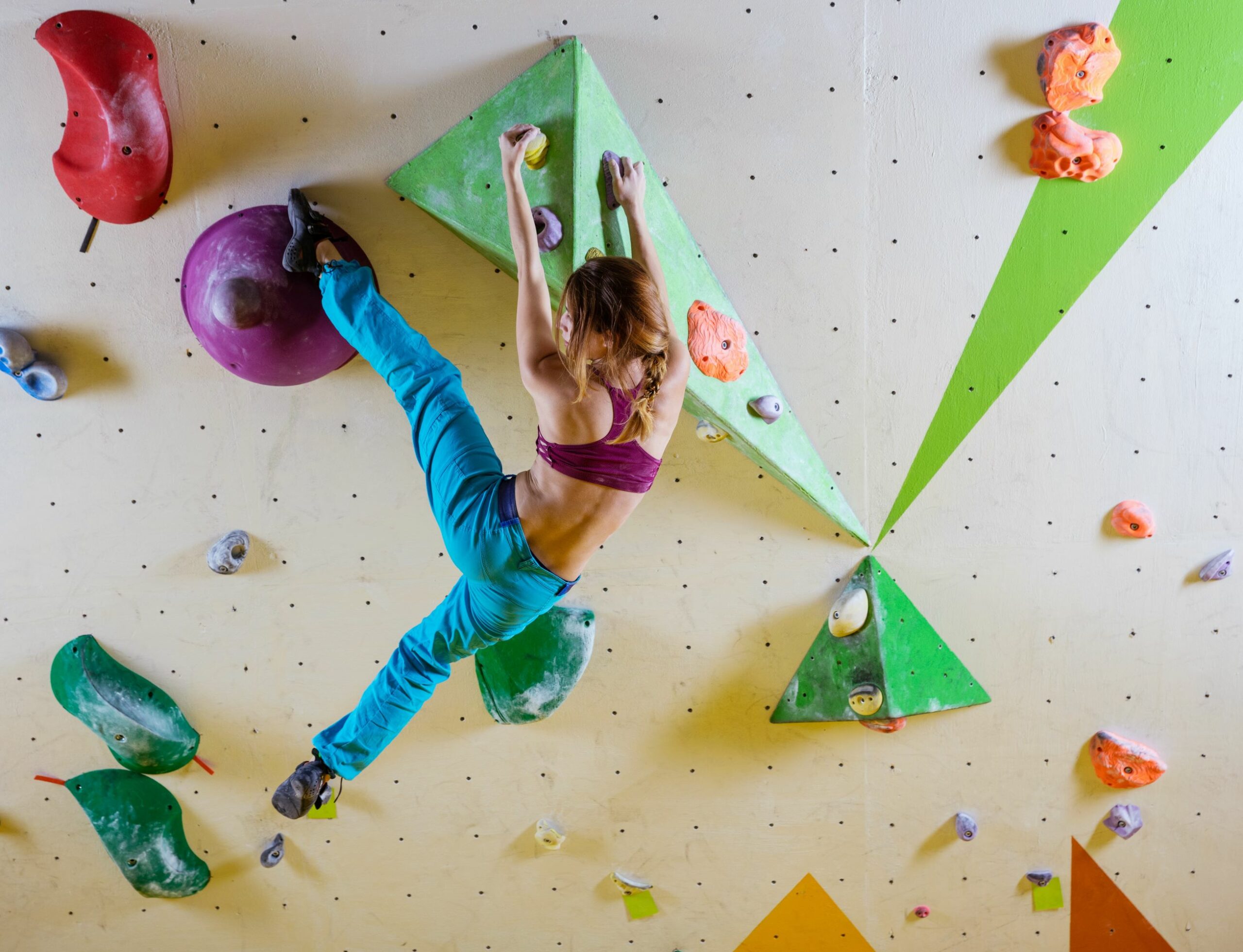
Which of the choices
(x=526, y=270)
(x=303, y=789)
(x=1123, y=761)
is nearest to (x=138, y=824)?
(x=303, y=789)

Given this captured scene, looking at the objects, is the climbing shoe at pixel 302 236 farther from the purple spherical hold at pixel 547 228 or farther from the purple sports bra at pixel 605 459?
the purple sports bra at pixel 605 459

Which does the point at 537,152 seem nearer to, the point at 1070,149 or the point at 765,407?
the point at 765,407

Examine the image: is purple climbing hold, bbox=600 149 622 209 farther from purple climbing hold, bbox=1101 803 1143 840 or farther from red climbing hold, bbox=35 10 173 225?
purple climbing hold, bbox=1101 803 1143 840

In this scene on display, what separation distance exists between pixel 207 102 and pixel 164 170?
0.19 metres

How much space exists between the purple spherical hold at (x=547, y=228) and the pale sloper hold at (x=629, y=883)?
1.83 meters

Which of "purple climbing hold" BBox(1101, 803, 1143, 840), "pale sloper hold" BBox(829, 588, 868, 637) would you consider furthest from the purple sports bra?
"purple climbing hold" BBox(1101, 803, 1143, 840)

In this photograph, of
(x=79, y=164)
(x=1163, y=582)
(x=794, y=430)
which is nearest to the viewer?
(x=79, y=164)

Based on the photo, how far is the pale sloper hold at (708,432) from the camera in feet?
6.84

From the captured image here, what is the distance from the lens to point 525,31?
1.91 meters

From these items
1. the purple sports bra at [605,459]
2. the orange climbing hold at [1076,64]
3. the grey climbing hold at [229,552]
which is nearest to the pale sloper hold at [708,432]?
the purple sports bra at [605,459]

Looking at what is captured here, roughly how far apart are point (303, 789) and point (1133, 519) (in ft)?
7.34

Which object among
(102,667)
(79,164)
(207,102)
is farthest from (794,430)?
(102,667)

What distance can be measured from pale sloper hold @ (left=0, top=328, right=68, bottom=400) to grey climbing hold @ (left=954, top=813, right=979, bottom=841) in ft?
9.02

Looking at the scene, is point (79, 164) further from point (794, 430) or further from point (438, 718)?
point (794, 430)
